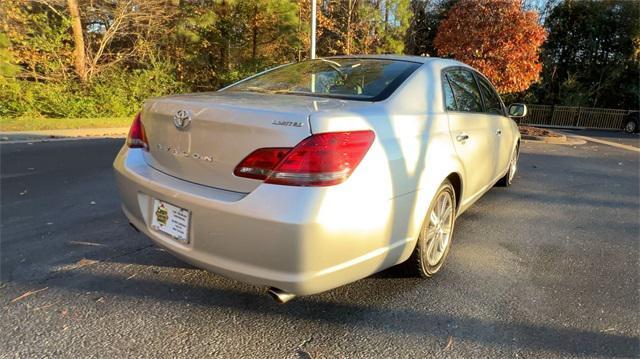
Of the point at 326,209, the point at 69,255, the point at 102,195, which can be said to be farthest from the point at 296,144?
the point at 102,195

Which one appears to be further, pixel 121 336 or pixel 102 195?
pixel 102 195

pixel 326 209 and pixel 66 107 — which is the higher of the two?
pixel 326 209

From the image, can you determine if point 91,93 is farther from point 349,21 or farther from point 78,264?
point 78,264

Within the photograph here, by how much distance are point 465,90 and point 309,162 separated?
2.22m

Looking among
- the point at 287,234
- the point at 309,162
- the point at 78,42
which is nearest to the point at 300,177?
the point at 309,162

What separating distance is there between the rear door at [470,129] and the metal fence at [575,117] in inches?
798

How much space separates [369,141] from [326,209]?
0.45m

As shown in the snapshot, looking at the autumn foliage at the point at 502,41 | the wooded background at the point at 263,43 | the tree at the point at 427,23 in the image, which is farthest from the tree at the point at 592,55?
the autumn foliage at the point at 502,41

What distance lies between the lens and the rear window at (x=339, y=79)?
9.29 feet

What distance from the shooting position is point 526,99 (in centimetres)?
2298

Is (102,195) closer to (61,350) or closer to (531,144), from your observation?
(61,350)

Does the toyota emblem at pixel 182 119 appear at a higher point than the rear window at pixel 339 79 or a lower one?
lower

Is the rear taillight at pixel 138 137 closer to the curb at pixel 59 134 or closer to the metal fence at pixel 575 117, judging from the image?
the curb at pixel 59 134

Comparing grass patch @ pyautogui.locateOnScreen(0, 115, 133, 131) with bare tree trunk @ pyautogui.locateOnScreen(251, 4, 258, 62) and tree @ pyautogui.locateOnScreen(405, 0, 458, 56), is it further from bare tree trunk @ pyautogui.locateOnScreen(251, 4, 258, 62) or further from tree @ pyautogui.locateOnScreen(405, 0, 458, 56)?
tree @ pyautogui.locateOnScreen(405, 0, 458, 56)
